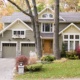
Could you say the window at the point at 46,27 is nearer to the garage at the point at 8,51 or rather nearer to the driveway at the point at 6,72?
the garage at the point at 8,51

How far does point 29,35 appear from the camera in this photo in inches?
1634

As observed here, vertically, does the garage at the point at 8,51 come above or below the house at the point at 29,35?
below

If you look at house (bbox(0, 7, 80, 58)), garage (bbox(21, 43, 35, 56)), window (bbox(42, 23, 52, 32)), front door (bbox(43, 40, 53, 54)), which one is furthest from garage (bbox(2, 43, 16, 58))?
window (bbox(42, 23, 52, 32))

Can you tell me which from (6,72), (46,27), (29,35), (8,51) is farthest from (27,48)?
(6,72)

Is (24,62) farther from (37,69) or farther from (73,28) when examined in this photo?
(73,28)

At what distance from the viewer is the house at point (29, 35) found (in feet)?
135

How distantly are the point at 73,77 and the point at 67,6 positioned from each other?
4185cm

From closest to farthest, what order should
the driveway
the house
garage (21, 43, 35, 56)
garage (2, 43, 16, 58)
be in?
1. the driveway
2. the house
3. garage (21, 43, 35, 56)
4. garage (2, 43, 16, 58)

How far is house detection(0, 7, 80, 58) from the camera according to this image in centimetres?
4100

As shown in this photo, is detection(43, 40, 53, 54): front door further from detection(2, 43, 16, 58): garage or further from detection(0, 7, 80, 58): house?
detection(2, 43, 16, 58): garage

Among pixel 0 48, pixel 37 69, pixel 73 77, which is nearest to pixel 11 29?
pixel 0 48

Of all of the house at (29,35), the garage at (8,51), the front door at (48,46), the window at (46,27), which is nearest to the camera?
the house at (29,35)

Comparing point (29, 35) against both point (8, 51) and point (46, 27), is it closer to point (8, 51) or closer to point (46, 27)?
point (46, 27)

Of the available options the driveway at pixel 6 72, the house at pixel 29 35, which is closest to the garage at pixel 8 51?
the house at pixel 29 35
